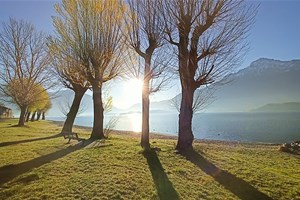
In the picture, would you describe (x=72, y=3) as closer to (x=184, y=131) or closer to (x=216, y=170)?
(x=184, y=131)

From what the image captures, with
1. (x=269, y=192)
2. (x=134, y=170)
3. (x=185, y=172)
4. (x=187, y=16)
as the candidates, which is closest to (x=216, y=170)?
(x=185, y=172)

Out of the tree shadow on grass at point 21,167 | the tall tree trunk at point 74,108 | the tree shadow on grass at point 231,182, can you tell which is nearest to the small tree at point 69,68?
the tall tree trunk at point 74,108

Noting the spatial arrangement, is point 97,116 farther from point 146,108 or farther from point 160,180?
point 160,180

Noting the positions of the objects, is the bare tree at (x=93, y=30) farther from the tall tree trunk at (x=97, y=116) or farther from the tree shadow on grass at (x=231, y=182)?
the tree shadow on grass at (x=231, y=182)

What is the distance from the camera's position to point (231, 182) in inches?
329

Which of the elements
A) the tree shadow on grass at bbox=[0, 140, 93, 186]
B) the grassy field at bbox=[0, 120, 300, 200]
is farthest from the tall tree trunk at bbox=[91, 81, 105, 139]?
the tree shadow on grass at bbox=[0, 140, 93, 186]

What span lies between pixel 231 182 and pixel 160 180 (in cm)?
264

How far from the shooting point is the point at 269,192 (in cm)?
763

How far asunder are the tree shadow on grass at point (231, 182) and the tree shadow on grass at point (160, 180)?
1.86 m

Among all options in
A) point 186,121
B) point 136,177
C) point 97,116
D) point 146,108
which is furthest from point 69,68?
point 136,177

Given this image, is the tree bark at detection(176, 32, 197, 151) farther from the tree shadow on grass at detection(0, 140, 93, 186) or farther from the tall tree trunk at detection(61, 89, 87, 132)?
the tall tree trunk at detection(61, 89, 87, 132)

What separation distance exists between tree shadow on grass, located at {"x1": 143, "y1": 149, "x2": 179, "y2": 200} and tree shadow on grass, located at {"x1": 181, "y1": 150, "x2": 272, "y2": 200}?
6.12 feet

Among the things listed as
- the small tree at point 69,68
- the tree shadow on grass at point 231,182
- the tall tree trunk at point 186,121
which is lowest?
the tree shadow on grass at point 231,182

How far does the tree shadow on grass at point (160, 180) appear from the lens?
22.4 feet
